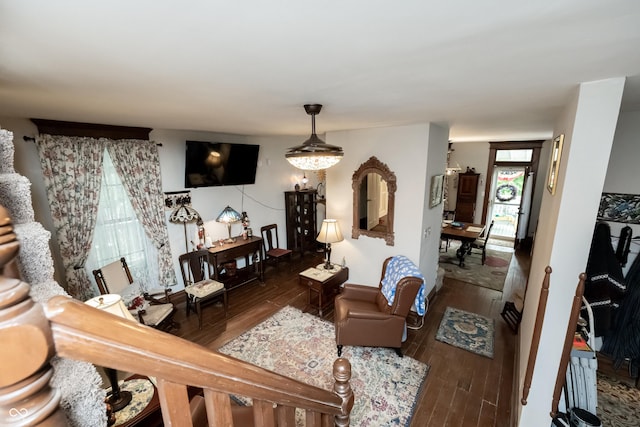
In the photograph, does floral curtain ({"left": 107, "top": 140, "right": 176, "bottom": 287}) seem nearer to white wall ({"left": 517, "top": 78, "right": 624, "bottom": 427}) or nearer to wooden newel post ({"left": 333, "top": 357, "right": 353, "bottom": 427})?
wooden newel post ({"left": 333, "top": 357, "right": 353, "bottom": 427})

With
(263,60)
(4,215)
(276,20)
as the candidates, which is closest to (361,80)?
(263,60)

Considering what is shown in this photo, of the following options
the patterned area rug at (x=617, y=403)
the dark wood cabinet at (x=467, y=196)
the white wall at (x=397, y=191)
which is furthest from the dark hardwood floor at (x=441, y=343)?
the dark wood cabinet at (x=467, y=196)

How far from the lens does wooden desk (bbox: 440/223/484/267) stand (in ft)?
17.3

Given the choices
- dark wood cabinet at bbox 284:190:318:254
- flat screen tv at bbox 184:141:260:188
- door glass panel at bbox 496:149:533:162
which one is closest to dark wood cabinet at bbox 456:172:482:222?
door glass panel at bbox 496:149:533:162

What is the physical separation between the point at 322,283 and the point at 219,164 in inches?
99.4

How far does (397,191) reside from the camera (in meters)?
3.71

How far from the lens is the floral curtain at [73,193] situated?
9.93 feet

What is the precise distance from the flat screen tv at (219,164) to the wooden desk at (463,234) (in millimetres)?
3930

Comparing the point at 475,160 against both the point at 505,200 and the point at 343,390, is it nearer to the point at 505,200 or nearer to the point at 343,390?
the point at 505,200

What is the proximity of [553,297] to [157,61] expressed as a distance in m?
2.64

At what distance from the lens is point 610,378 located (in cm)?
277

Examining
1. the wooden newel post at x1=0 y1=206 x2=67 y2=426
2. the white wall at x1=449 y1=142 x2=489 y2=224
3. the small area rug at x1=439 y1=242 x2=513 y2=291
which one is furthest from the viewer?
the white wall at x1=449 y1=142 x2=489 y2=224

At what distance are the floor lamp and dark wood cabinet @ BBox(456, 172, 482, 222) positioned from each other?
6733 mm

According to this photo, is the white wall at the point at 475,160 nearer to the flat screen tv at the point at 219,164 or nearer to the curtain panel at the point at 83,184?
the flat screen tv at the point at 219,164
